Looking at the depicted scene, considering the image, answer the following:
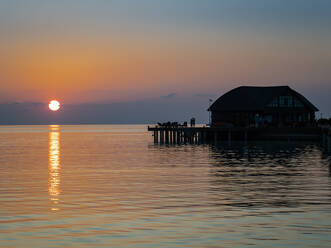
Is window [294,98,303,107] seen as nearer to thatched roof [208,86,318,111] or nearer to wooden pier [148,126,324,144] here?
thatched roof [208,86,318,111]

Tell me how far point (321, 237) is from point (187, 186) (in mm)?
11388

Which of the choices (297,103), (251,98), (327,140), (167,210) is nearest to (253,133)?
(251,98)

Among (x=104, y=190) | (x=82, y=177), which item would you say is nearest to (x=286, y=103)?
(x=82, y=177)

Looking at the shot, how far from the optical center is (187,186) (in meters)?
24.5

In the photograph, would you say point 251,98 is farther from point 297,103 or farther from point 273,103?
point 297,103

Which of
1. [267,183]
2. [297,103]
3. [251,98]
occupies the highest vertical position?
[251,98]

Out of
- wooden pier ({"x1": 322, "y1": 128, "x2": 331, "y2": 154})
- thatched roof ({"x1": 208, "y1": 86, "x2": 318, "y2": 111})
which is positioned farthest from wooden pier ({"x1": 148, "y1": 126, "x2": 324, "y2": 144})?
wooden pier ({"x1": 322, "y1": 128, "x2": 331, "y2": 154})

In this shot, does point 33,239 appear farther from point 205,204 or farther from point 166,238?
point 205,204

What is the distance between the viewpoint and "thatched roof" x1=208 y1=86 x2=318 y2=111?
83188 mm

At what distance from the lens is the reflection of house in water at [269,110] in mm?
82812

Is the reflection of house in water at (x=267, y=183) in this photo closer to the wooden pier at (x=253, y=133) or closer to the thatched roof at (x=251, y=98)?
the wooden pier at (x=253, y=133)

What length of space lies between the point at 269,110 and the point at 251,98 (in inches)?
158

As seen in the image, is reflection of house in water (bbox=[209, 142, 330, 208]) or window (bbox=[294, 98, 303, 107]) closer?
reflection of house in water (bbox=[209, 142, 330, 208])

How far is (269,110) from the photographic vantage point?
8288 centimetres
